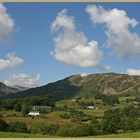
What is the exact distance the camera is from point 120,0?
29.7m

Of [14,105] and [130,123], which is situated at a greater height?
[14,105]

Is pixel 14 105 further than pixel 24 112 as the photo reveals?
Yes

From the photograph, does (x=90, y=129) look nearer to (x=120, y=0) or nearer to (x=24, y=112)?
(x=120, y=0)

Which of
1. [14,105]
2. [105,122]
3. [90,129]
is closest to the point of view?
[90,129]

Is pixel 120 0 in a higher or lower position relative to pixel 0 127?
higher

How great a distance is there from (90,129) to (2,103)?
400ft

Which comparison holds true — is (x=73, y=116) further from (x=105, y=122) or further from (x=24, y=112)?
(x=105, y=122)

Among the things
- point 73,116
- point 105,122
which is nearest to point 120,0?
point 105,122

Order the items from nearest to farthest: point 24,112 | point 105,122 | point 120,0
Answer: point 120,0, point 105,122, point 24,112

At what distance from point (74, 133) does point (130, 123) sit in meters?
36.0

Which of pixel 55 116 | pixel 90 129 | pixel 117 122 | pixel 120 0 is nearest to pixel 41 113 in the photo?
pixel 55 116

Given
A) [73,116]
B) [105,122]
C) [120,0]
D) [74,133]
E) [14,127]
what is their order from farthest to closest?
Answer: [73,116], [105,122], [14,127], [74,133], [120,0]

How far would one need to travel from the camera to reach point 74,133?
69500mm

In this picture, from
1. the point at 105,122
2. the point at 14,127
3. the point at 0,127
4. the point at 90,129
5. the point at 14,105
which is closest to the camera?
the point at 90,129
